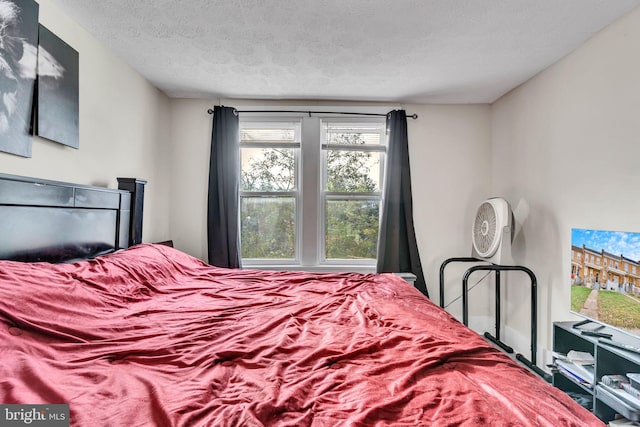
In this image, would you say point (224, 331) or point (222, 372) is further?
point (224, 331)

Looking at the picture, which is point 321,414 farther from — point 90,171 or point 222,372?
point 90,171

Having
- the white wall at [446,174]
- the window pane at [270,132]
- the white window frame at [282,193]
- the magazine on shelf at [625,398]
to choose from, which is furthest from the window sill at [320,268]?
the magazine on shelf at [625,398]

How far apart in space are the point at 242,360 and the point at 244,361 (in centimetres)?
1

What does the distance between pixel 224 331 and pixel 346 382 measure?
1.85 feet

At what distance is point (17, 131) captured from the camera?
1.54 meters

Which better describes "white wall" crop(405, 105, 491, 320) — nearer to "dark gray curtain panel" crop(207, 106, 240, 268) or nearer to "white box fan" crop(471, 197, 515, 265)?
"white box fan" crop(471, 197, 515, 265)

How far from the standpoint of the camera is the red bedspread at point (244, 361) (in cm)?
71

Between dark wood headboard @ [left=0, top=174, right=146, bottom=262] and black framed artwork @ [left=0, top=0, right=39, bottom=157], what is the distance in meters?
0.25

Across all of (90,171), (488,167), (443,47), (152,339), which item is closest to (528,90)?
(488,167)

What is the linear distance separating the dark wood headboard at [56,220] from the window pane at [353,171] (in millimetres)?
2020

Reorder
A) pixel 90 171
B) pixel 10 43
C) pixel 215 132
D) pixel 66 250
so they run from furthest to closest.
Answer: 1. pixel 215 132
2. pixel 90 171
3. pixel 66 250
4. pixel 10 43

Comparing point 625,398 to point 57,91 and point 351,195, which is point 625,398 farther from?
point 57,91

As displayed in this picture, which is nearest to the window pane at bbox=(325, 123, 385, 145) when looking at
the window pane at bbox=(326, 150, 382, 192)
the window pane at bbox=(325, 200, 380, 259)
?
the window pane at bbox=(326, 150, 382, 192)

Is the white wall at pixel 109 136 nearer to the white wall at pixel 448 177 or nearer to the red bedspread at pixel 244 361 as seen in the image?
the red bedspread at pixel 244 361
